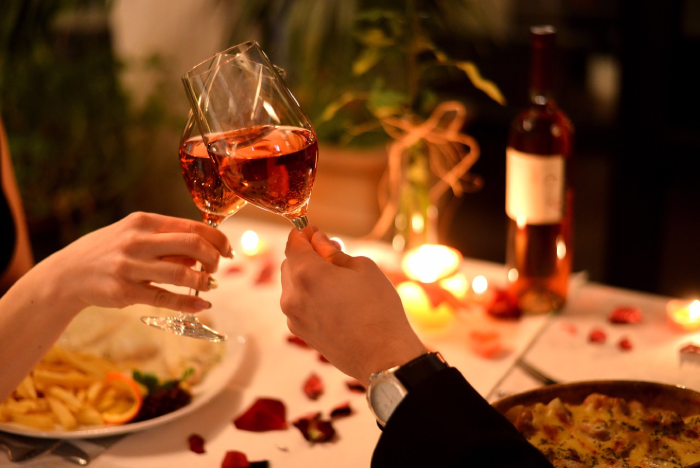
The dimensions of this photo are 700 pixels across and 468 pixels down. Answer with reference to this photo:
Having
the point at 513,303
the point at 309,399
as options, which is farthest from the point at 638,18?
the point at 309,399

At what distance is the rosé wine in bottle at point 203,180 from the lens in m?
0.89

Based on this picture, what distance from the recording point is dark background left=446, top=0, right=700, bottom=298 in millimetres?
2715

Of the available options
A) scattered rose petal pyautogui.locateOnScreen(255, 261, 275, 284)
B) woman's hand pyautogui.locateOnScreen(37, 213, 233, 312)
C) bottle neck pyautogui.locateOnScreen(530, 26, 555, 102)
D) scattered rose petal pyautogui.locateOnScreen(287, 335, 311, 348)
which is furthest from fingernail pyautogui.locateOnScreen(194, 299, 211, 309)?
bottle neck pyautogui.locateOnScreen(530, 26, 555, 102)

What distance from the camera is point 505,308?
1.32 m

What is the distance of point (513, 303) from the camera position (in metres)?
1.33

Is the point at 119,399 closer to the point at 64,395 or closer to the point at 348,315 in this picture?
the point at 64,395

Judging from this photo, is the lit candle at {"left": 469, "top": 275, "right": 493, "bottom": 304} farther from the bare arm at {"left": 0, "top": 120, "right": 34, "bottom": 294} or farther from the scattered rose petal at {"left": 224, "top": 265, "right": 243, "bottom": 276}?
the bare arm at {"left": 0, "top": 120, "right": 34, "bottom": 294}

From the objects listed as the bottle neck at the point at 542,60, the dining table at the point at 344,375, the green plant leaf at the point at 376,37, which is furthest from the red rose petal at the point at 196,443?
the green plant leaf at the point at 376,37

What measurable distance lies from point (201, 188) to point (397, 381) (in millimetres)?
388

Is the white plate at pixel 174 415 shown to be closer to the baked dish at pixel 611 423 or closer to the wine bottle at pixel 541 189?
the baked dish at pixel 611 423

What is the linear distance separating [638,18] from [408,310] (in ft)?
6.53

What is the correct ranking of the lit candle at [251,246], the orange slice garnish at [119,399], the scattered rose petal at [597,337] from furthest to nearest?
the lit candle at [251,246]
the scattered rose petal at [597,337]
the orange slice garnish at [119,399]

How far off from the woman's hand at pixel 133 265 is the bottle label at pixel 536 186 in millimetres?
613

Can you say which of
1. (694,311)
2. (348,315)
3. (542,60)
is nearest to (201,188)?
(348,315)
